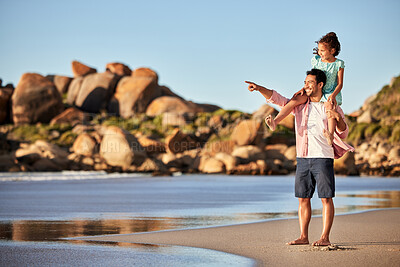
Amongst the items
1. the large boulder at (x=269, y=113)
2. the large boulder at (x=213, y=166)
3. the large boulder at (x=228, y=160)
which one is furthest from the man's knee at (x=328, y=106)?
the large boulder at (x=269, y=113)

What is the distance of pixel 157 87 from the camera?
72.8 metres

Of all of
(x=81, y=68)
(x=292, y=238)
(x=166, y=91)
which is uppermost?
(x=81, y=68)

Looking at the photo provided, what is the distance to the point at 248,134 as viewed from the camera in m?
45.8

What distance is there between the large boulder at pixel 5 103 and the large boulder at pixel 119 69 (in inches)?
758

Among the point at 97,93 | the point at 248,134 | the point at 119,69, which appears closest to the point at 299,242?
the point at 248,134

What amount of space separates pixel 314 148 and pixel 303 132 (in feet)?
0.71

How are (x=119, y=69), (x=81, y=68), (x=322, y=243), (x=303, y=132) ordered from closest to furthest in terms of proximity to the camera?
(x=322, y=243) → (x=303, y=132) → (x=119, y=69) → (x=81, y=68)

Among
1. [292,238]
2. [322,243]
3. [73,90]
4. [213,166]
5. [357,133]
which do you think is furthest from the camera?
[73,90]

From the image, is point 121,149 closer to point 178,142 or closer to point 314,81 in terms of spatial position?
point 178,142

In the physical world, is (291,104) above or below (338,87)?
below

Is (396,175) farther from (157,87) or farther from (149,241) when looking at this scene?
(157,87)

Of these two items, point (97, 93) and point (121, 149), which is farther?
point (97, 93)

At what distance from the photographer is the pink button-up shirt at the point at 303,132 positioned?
6.23 m

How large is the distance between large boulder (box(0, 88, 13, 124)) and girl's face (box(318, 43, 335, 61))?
58380 mm
